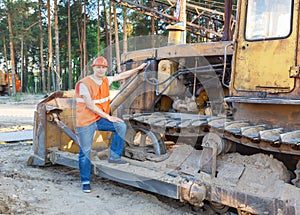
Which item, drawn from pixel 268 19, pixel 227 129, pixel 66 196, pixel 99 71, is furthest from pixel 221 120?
pixel 66 196

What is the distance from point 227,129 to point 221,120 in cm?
35

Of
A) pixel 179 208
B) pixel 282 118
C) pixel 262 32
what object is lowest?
pixel 179 208

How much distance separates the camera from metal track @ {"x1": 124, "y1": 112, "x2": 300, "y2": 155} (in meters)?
3.04

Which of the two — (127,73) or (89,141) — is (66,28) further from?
(89,141)

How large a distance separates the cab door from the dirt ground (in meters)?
1.59

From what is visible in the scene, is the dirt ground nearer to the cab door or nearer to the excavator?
the excavator

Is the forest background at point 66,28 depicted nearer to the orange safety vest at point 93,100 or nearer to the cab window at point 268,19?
the orange safety vest at point 93,100

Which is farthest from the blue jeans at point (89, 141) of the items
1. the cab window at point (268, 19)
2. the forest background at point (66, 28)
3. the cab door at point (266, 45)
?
the forest background at point (66, 28)

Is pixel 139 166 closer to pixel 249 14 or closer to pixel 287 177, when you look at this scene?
pixel 287 177

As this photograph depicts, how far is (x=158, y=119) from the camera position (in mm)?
4438

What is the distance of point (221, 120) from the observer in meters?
3.74

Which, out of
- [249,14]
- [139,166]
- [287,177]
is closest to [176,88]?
[139,166]

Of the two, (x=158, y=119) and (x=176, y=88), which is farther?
(x=176, y=88)

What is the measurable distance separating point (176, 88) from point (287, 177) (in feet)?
6.57
